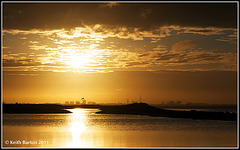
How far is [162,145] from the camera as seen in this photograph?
1117 inches

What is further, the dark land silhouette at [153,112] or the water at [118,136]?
the dark land silhouette at [153,112]

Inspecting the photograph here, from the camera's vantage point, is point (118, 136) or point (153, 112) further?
point (153, 112)

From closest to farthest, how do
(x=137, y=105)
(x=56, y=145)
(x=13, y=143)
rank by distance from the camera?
(x=56, y=145) → (x=13, y=143) → (x=137, y=105)

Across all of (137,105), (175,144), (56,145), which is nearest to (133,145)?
(175,144)

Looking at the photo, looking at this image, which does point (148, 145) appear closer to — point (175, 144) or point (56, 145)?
point (175, 144)

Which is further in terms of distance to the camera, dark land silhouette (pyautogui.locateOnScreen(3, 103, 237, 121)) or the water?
dark land silhouette (pyautogui.locateOnScreen(3, 103, 237, 121))

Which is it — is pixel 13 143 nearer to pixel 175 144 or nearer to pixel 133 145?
pixel 133 145

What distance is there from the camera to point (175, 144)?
29.0 meters

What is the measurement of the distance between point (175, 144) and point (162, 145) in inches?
60.2

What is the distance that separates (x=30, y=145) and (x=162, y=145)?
42.2 feet

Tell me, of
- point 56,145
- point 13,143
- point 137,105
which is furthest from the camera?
point 137,105

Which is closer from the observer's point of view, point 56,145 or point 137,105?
point 56,145

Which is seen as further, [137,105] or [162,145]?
[137,105]

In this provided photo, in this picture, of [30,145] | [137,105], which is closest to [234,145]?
[30,145]
